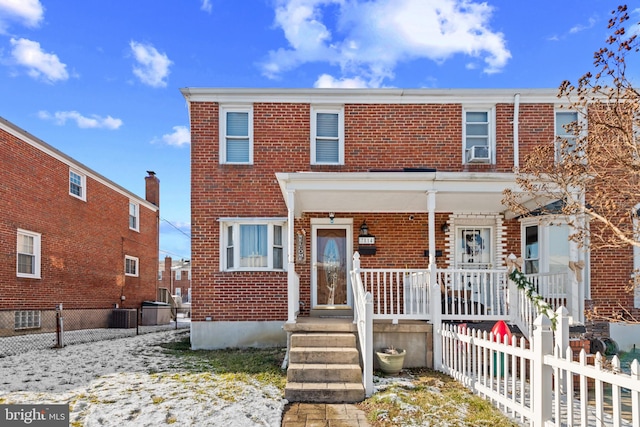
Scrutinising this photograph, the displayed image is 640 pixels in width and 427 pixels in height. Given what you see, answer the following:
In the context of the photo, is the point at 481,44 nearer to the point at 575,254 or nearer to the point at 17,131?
the point at 575,254

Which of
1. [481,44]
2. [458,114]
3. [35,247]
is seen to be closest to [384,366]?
[458,114]

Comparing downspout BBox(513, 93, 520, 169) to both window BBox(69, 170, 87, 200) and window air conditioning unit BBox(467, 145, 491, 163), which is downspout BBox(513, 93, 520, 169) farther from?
window BBox(69, 170, 87, 200)

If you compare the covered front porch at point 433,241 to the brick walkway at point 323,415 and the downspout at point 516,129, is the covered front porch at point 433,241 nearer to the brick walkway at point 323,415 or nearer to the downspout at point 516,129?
the downspout at point 516,129

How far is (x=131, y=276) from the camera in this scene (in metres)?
18.5

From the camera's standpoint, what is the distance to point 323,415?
511 centimetres

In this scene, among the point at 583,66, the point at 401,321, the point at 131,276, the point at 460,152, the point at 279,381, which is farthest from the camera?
the point at 131,276

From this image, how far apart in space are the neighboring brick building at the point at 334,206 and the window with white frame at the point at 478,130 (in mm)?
25

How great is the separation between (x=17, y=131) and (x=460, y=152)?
41.2ft

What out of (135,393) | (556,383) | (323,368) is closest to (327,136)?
(323,368)

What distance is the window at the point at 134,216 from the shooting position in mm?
18688

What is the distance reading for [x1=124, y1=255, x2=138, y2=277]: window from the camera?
1807 centimetres

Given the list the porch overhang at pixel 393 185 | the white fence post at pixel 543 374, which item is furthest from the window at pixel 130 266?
the white fence post at pixel 543 374

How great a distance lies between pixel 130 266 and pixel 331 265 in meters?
12.6

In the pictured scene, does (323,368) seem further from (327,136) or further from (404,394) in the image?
(327,136)
